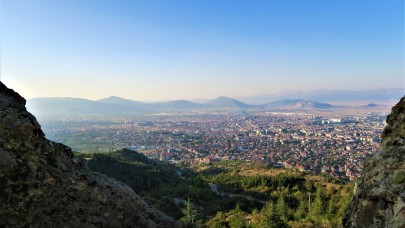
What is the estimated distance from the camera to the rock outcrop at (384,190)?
382 cm

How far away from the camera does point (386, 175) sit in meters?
4.35

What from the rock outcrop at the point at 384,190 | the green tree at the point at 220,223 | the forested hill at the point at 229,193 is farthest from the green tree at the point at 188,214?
the rock outcrop at the point at 384,190

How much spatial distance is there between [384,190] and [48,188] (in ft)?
14.2

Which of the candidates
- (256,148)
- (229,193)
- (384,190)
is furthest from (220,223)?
(256,148)

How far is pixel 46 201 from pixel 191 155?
9718 centimetres

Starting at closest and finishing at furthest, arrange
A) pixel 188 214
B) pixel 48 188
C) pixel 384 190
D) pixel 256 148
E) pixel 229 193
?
1. pixel 48 188
2. pixel 384 190
3. pixel 188 214
4. pixel 229 193
5. pixel 256 148

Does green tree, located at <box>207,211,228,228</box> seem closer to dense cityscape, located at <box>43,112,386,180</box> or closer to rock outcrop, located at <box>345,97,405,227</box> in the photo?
rock outcrop, located at <box>345,97,405,227</box>

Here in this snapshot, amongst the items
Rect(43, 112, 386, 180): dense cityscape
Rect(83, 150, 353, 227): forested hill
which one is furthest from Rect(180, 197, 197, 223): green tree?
Rect(43, 112, 386, 180): dense cityscape

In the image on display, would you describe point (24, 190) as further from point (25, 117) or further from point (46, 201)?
point (25, 117)

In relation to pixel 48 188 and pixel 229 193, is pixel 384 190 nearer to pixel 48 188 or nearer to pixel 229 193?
pixel 48 188

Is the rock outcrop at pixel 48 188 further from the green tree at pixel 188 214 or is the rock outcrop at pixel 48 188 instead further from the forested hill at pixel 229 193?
the forested hill at pixel 229 193

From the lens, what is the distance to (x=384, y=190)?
13.5ft

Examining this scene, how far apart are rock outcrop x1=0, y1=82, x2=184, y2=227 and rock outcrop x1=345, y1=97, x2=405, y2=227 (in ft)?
8.56

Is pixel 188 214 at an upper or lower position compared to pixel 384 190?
lower
